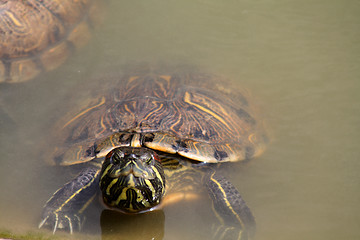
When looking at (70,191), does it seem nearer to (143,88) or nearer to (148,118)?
(148,118)

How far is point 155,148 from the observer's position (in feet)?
10.9

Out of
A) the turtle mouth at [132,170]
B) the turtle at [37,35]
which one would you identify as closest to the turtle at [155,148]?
the turtle mouth at [132,170]

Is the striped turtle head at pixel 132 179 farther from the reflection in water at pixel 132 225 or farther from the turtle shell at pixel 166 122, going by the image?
the turtle shell at pixel 166 122

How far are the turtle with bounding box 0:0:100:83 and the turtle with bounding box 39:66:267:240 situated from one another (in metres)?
1.26

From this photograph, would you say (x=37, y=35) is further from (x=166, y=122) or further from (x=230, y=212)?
(x=230, y=212)

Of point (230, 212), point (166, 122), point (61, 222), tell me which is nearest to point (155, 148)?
point (166, 122)

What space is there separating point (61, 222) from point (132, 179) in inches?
31.7

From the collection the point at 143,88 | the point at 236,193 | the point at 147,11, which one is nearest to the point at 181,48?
the point at 147,11

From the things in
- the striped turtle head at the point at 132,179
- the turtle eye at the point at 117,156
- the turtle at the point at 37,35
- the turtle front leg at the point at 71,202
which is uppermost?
the turtle at the point at 37,35

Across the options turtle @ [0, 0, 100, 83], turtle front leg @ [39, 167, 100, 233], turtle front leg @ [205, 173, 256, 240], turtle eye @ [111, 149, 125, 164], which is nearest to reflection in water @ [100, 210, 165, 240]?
turtle front leg @ [39, 167, 100, 233]

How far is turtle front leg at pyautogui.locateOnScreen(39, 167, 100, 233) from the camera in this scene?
3.18 meters

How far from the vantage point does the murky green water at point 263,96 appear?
339 cm

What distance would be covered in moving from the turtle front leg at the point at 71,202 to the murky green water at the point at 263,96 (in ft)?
0.57

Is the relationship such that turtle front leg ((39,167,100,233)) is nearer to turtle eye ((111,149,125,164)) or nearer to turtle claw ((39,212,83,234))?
turtle claw ((39,212,83,234))
